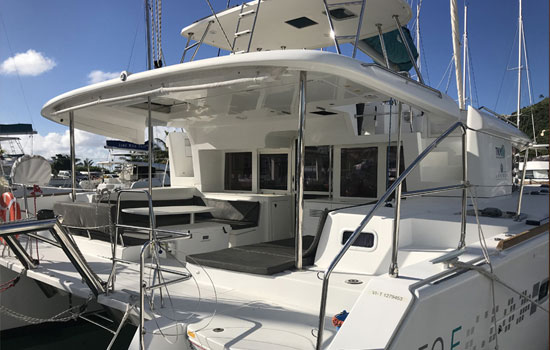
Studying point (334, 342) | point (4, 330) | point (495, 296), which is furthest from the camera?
point (4, 330)

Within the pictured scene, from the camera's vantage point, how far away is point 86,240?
4.79 meters

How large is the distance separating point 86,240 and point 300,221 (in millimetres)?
2962

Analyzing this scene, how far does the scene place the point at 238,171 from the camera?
722cm

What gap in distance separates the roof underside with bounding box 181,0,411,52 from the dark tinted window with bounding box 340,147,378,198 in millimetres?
1647

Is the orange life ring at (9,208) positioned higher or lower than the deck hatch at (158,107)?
lower

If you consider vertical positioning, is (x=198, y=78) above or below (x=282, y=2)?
below

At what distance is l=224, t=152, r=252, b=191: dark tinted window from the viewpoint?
7086 mm

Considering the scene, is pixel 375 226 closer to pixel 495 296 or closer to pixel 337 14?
pixel 495 296

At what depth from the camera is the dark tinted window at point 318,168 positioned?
629cm

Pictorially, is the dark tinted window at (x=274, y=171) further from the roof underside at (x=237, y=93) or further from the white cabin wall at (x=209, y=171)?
the roof underside at (x=237, y=93)

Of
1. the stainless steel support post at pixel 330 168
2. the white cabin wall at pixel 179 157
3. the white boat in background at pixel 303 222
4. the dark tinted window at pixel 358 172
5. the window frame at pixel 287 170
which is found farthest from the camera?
the white cabin wall at pixel 179 157

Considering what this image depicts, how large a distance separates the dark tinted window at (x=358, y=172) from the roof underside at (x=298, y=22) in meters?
1.65

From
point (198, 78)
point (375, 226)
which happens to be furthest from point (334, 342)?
point (198, 78)

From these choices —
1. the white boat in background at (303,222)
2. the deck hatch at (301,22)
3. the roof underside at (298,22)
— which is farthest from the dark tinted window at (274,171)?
the deck hatch at (301,22)
